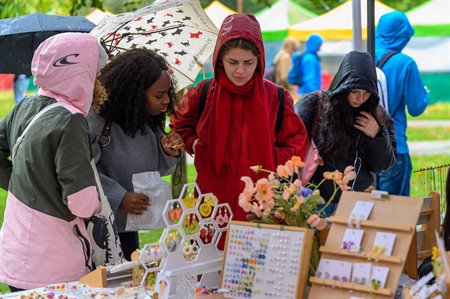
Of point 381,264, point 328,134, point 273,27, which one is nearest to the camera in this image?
point 381,264

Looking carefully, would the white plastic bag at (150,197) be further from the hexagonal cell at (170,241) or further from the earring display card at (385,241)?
the earring display card at (385,241)

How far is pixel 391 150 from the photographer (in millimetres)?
3885

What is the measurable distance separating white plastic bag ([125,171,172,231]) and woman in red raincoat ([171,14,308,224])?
173 millimetres

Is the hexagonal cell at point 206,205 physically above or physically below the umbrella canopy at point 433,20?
below

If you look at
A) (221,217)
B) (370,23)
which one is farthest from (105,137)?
(370,23)

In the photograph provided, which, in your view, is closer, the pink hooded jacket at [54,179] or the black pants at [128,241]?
the pink hooded jacket at [54,179]

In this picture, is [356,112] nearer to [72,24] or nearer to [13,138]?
[13,138]

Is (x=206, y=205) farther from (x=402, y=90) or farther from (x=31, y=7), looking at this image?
(x=31, y=7)

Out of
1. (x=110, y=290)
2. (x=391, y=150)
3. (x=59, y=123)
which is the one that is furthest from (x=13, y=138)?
(x=391, y=150)

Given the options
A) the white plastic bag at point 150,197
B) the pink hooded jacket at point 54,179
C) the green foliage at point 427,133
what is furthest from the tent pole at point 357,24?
the green foliage at point 427,133

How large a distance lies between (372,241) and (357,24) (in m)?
2.72

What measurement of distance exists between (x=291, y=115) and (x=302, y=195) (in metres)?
0.93

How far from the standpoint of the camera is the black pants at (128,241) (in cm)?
376

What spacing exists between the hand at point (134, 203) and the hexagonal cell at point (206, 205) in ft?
2.57
